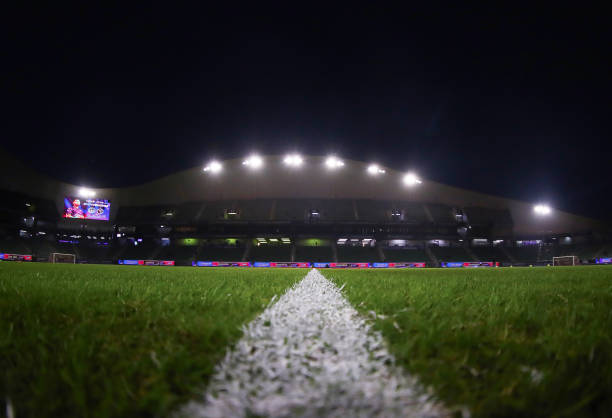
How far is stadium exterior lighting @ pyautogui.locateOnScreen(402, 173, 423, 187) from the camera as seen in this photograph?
32.2 m

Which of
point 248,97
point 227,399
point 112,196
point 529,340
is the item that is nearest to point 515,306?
point 529,340

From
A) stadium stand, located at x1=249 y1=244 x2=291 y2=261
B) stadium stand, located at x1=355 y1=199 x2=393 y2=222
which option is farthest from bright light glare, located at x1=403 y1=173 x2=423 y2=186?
stadium stand, located at x1=249 y1=244 x2=291 y2=261

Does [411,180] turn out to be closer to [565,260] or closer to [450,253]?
[450,253]

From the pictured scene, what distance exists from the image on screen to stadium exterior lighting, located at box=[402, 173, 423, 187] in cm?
3561

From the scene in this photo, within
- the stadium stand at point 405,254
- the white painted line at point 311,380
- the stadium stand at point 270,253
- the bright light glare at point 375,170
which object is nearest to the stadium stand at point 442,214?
the stadium stand at point 405,254

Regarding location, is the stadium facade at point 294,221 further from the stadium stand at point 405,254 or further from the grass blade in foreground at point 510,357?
the grass blade in foreground at point 510,357

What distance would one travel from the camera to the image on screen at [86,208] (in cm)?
2911

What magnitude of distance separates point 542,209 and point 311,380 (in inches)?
1652

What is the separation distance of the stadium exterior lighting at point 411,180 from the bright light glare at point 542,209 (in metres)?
13.9

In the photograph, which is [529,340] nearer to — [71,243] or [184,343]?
[184,343]

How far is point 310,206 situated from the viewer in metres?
34.0

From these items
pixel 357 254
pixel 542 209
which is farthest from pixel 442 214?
pixel 357 254

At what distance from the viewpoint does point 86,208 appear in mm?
29781

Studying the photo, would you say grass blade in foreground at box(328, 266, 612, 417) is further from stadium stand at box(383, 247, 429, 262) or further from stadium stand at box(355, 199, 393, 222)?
stadium stand at box(355, 199, 393, 222)
